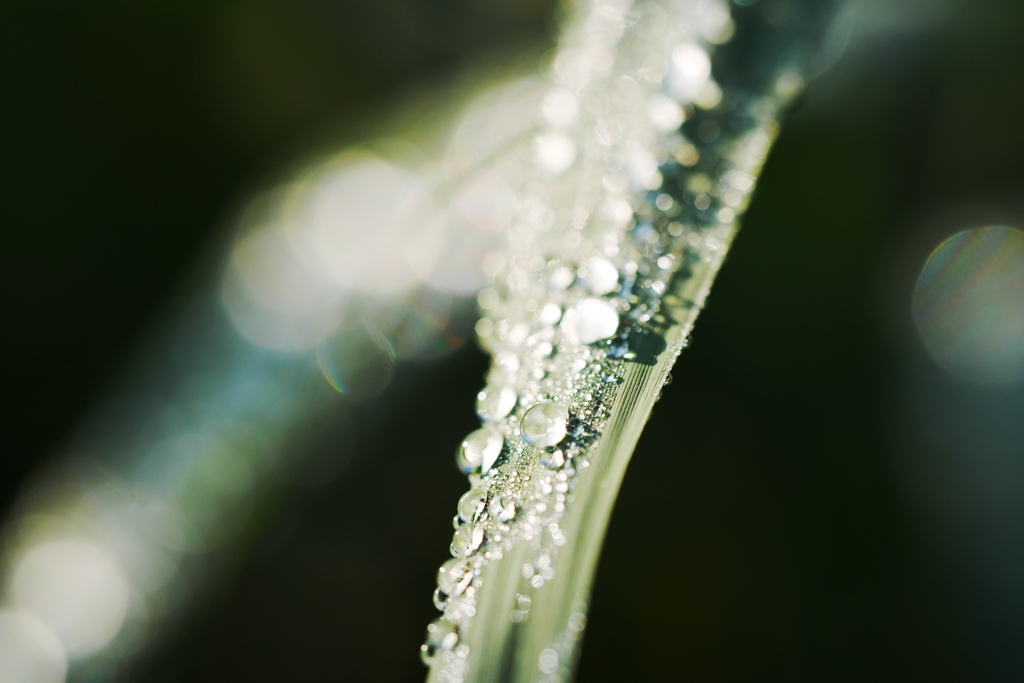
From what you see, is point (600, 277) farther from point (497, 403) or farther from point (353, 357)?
point (353, 357)

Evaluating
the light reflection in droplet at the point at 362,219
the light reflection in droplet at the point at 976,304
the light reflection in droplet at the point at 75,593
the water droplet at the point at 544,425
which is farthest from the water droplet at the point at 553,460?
the light reflection in droplet at the point at 976,304

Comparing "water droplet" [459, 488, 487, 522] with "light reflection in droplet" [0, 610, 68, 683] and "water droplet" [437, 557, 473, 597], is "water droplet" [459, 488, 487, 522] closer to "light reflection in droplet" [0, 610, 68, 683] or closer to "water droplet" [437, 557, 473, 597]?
"water droplet" [437, 557, 473, 597]

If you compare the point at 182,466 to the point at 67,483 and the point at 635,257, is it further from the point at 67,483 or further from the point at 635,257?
the point at 635,257

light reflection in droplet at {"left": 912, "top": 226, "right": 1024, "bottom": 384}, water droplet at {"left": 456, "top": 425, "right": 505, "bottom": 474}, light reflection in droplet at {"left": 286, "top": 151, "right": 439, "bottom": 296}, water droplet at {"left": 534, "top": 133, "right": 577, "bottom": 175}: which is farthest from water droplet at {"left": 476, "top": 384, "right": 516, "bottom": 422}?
light reflection in droplet at {"left": 912, "top": 226, "right": 1024, "bottom": 384}

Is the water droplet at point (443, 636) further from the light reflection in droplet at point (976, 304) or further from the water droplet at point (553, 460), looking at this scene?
the light reflection in droplet at point (976, 304)

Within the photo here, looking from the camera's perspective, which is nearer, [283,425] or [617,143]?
[617,143]

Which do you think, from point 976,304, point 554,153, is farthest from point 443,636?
point 976,304

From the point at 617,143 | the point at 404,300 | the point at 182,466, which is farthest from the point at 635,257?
the point at 182,466
